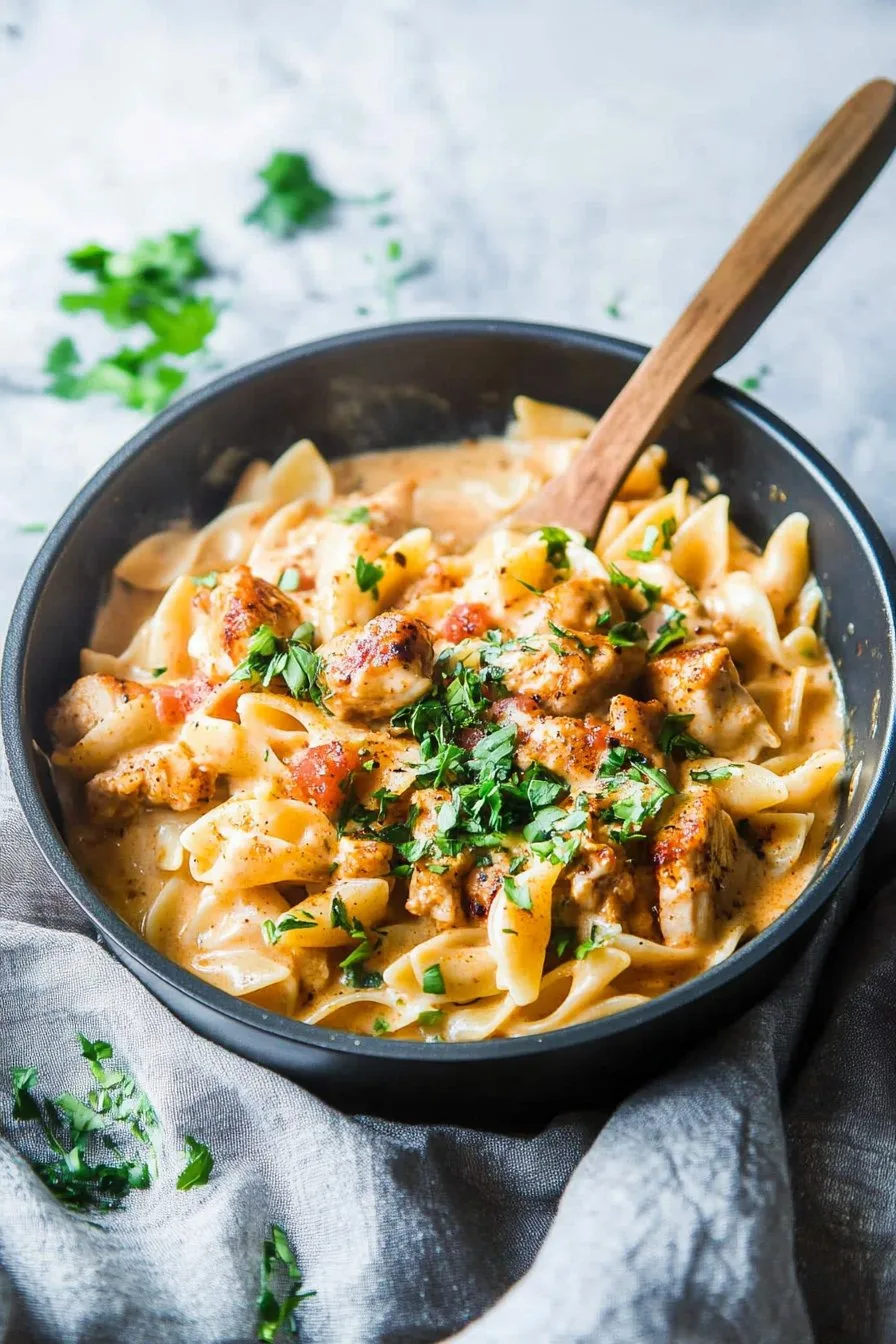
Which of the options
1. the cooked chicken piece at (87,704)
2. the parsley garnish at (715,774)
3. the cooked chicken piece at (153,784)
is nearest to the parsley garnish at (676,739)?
the parsley garnish at (715,774)

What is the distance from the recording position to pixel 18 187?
782cm

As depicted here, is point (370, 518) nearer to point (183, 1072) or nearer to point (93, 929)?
point (93, 929)

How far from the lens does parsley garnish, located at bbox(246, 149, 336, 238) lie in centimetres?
767

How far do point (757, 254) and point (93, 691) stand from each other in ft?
9.69

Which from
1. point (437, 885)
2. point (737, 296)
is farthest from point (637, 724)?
point (737, 296)

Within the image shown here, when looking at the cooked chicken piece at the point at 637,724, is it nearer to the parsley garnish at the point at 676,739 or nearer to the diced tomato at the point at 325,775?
the parsley garnish at the point at 676,739

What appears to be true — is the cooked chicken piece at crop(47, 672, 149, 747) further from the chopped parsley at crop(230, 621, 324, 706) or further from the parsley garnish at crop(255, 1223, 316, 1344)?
the parsley garnish at crop(255, 1223, 316, 1344)

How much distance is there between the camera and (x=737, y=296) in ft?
18.0

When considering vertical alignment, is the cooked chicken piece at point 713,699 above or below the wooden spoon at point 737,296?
below

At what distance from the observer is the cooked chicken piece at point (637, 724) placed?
473 cm

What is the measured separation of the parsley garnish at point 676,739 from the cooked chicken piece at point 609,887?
0.50 m

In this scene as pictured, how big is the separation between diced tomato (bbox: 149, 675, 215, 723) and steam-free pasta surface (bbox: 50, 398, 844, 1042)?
0.01 meters

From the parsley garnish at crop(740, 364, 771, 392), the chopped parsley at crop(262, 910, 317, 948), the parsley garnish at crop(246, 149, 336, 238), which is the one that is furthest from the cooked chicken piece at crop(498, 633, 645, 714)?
the parsley garnish at crop(246, 149, 336, 238)

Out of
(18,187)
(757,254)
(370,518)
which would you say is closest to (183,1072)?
(370,518)
